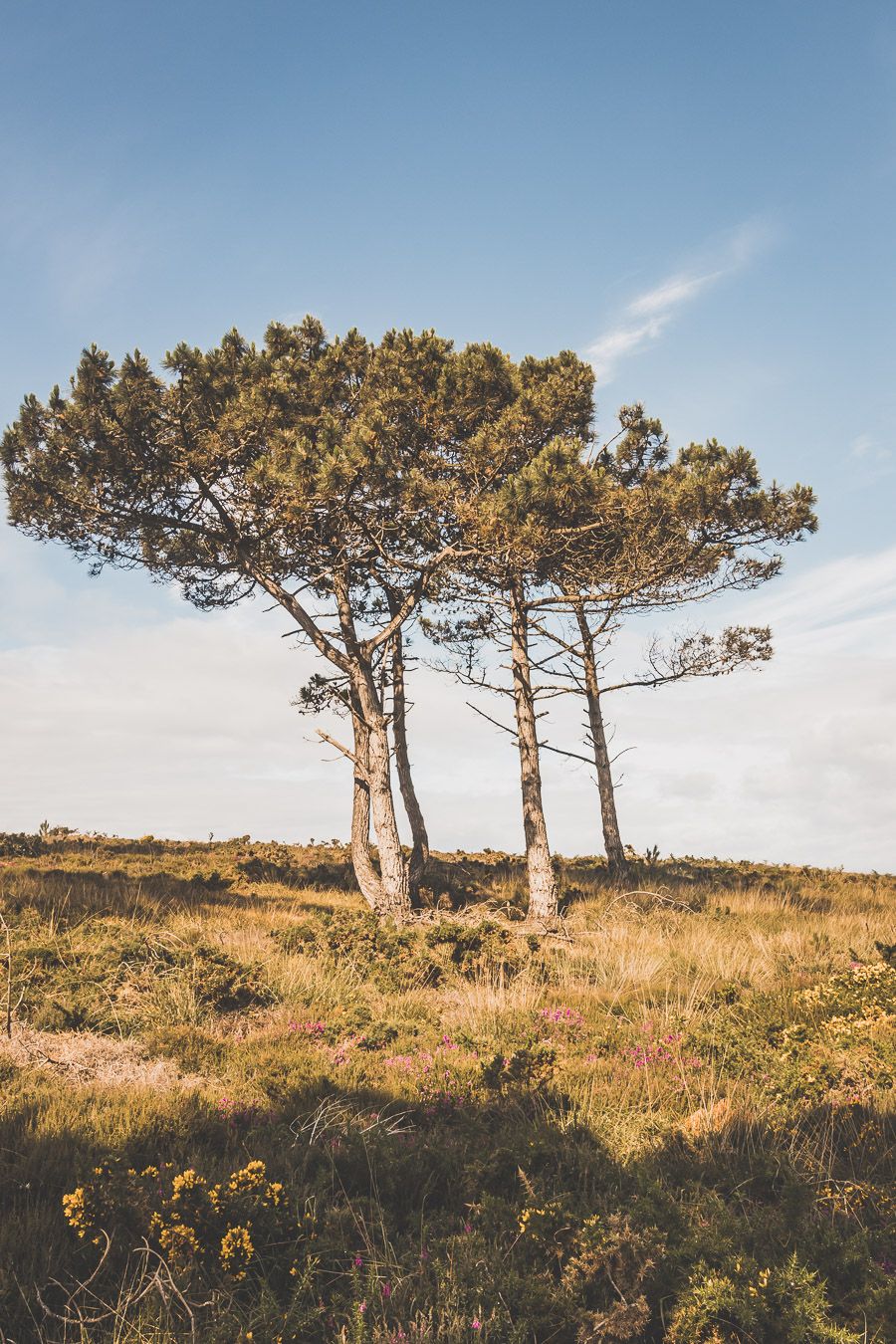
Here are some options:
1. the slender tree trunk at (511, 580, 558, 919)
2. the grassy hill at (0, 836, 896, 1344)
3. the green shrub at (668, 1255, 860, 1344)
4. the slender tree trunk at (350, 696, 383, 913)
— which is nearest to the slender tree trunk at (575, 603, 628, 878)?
the slender tree trunk at (511, 580, 558, 919)

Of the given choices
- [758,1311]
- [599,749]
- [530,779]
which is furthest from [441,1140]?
[599,749]

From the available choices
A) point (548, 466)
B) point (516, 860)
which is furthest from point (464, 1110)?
point (516, 860)

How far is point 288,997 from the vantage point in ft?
25.9

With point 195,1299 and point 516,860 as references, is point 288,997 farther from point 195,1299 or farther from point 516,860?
point 516,860

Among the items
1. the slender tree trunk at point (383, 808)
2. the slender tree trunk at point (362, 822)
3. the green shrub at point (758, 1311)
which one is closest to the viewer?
the green shrub at point (758, 1311)

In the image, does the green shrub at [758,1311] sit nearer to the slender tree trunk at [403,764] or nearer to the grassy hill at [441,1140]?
the grassy hill at [441,1140]

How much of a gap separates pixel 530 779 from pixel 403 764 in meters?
3.90

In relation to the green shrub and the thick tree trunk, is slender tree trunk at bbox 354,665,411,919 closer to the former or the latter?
the thick tree trunk

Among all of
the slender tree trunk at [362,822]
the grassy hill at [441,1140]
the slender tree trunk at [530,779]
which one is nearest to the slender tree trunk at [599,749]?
the slender tree trunk at [530,779]

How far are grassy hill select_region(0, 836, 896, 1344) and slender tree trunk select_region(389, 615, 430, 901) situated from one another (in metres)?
6.34

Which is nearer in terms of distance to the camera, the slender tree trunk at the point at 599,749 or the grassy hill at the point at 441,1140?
the grassy hill at the point at 441,1140

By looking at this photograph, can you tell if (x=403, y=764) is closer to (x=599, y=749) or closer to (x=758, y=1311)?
(x=599, y=749)

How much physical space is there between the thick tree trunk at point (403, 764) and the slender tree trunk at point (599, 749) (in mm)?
4525

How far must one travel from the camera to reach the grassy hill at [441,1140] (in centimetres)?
307
